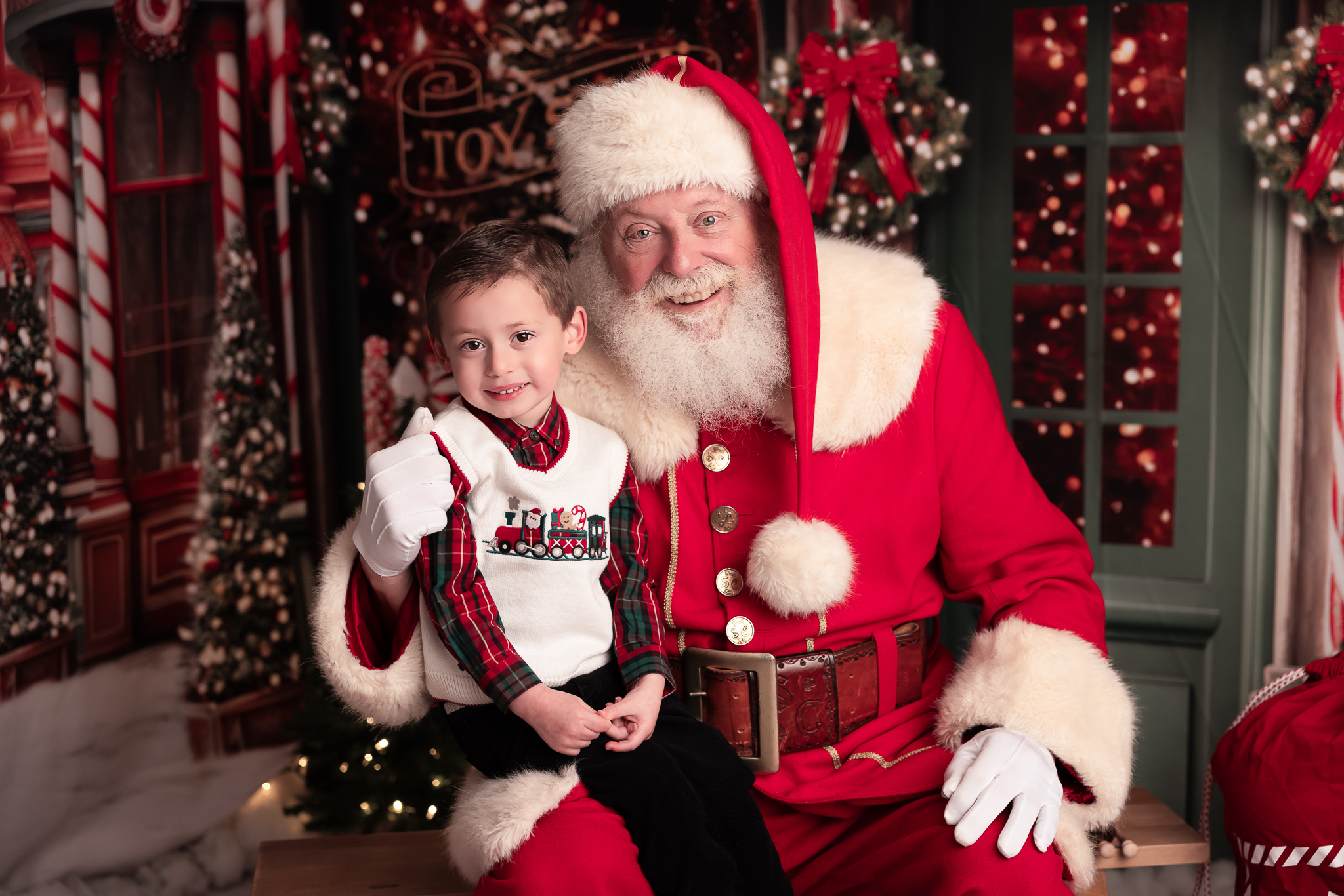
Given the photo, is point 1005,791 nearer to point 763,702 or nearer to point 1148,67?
point 763,702

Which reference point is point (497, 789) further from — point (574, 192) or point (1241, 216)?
→ point (1241, 216)

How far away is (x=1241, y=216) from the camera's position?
2.99m

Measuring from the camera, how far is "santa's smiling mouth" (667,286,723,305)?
1.99 metres

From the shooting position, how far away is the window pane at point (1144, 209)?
3.04 meters

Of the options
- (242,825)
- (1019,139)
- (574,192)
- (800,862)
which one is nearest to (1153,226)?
(1019,139)

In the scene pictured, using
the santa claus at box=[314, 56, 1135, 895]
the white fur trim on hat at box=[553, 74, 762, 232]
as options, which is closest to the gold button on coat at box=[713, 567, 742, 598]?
the santa claus at box=[314, 56, 1135, 895]

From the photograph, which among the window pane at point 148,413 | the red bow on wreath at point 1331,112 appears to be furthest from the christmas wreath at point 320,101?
the red bow on wreath at point 1331,112

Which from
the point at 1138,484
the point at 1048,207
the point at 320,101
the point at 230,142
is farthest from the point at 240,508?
the point at 1138,484

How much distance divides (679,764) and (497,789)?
300 mm

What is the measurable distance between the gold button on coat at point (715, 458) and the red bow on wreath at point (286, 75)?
2077 millimetres

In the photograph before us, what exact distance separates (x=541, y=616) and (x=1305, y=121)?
2.56 metres

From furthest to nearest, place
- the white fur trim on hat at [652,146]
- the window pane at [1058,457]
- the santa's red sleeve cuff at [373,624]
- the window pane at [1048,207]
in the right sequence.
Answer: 1. the window pane at [1058,457]
2. the window pane at [1048,207]
3. the white fur trim on hat at [652,146]
4. the santa's red sleeve cuff at [373,624]

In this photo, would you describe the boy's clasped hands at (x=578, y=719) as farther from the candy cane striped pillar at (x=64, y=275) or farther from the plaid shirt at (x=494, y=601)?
the candy cane striped pillar at (x=64, y=275)

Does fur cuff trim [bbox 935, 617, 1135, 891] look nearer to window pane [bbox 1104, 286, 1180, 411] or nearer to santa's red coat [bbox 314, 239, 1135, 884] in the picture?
santa's red coat [bbox 314, 239, 1135, 884]
